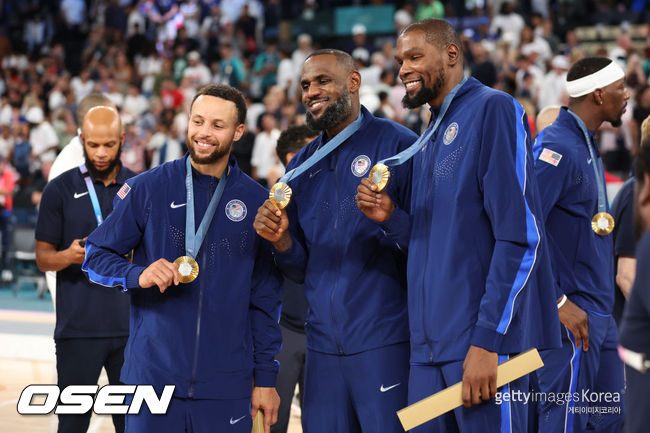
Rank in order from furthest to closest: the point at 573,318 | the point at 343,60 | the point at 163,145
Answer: the point at 163,145, the point at 573,318, the point at 343,60

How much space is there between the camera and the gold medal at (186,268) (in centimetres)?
354

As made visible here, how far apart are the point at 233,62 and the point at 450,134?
15.3 m

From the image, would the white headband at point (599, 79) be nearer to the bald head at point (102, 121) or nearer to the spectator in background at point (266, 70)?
the bald head at point (102, 121)

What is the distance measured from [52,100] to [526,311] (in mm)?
18182

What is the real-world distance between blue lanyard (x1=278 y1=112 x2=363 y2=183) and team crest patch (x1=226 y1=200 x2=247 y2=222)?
220 millimetres

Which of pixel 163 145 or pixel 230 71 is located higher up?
pixel 230 71

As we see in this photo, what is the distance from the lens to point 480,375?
308 cm

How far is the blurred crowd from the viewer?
13.8m

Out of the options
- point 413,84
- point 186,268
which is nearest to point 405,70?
point 413,84

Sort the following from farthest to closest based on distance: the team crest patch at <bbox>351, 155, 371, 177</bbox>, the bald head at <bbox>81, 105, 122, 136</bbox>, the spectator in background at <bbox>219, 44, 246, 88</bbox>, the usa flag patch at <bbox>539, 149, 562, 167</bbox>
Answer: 1. the spectator in background at <bbox>219, 44, 246, 88</bbox>
2. the bald head at <bbox>81, 105, 122, 136</bbox>
3. the usa flag patch at <bbox>539, 149, 562, 167</bbox>
4. the team crest patch at <bbox>351, 155, 371, 177</bbox>

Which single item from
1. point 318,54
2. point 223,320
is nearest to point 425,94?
point 318,54

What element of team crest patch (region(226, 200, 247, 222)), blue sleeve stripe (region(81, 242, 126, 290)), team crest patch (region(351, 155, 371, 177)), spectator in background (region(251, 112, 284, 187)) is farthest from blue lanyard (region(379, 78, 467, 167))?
spectator in background (region(251, 112, 284, 187))

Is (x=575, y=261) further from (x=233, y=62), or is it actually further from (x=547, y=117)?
(x=233, y=62)

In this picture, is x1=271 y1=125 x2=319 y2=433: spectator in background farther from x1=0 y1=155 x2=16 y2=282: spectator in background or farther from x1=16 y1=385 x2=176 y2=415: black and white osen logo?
x1=0 y1=155 x2=16 y2=282: spectator in background
